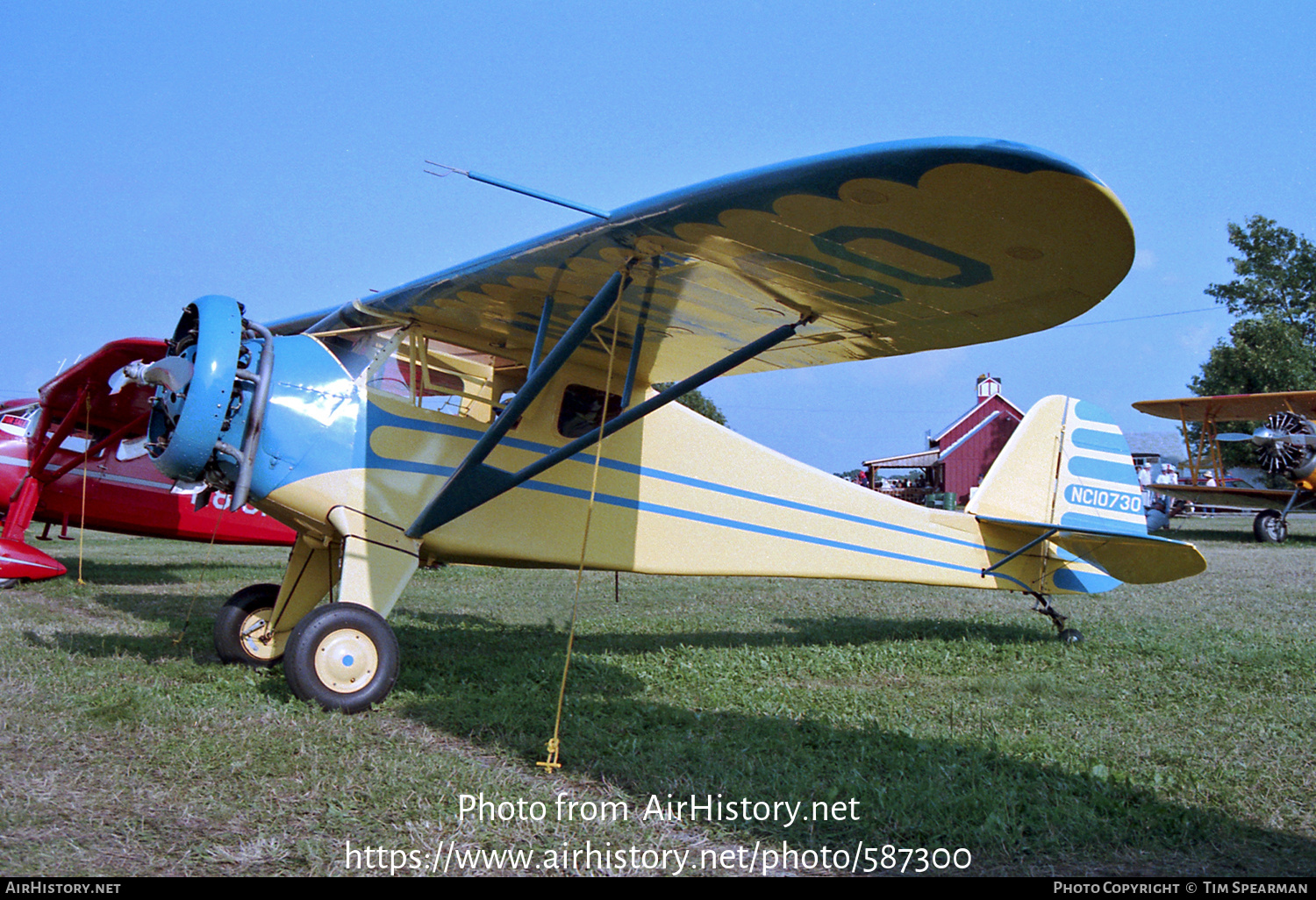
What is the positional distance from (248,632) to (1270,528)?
2176cm

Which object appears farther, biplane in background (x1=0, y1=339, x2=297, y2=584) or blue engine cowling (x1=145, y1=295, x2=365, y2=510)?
biplane in background (x1=0, y1=339, x2=297, y2=584)

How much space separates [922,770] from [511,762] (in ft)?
5.62

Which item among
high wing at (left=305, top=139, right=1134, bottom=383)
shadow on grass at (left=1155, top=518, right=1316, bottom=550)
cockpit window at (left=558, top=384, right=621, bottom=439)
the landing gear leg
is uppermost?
high wing at (left=305, top=139, right=1134, bottom=383)

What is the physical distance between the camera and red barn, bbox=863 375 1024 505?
42312 millimetres

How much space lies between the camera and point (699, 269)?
411 centimetres

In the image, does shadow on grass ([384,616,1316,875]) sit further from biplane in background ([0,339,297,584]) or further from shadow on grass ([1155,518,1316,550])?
shadow on grass ([1155,518,1316,550])

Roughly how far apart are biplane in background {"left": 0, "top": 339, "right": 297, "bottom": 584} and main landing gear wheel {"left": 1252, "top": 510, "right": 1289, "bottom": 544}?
804 inches

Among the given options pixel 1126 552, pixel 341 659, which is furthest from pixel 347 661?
pixel 1126 552

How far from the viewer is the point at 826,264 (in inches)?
148

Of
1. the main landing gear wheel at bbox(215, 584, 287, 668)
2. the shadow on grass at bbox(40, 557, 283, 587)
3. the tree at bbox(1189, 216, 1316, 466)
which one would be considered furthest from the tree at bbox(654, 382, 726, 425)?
the main landing gear wheel at bbox(215, 584, 287, 668)

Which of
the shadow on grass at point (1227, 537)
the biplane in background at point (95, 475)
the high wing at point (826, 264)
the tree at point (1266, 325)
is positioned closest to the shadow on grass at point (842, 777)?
the high wing at point (826, 264)

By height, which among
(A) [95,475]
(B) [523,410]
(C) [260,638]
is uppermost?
(B) [523,410]

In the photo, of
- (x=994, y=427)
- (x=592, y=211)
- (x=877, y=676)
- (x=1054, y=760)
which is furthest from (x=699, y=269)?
(x=994, y=427)

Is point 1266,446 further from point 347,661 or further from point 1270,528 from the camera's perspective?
point 347,661
